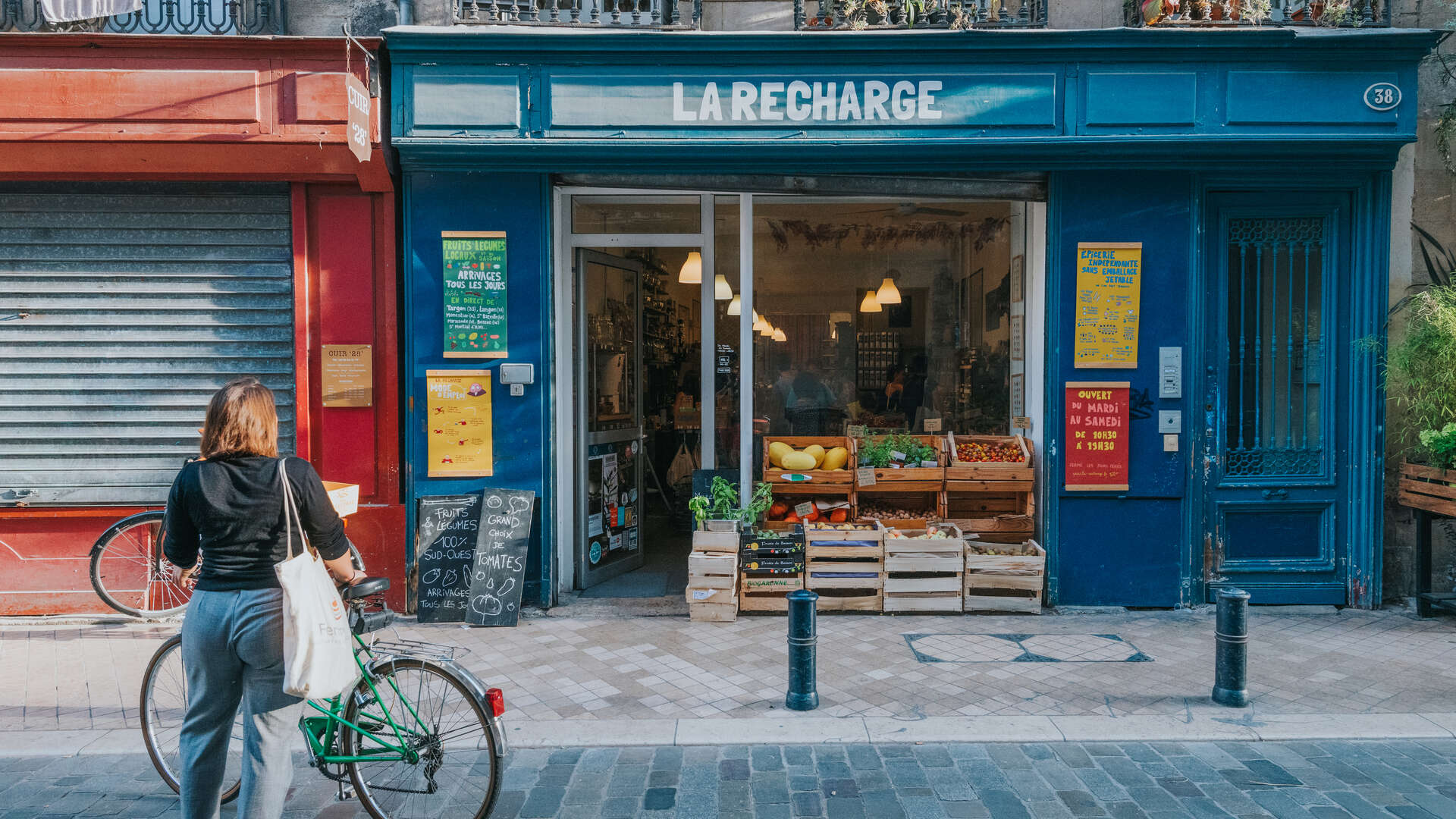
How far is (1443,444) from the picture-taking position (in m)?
6.26

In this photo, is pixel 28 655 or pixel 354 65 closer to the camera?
pixel 28 655

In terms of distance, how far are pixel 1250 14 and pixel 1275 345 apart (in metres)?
2.64

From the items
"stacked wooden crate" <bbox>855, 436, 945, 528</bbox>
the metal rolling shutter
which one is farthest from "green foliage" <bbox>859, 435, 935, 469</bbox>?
the metal rolling shutter

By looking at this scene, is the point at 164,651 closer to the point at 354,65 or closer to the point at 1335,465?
the point at 354,65

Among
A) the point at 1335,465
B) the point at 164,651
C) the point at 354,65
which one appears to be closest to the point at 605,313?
the point at 354,65

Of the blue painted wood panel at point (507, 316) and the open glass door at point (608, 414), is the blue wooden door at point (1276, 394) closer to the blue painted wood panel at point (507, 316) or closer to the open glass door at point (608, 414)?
the open glass door at point (608, 414)

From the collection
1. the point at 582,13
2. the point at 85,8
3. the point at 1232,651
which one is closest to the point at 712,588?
the point at 1232,651

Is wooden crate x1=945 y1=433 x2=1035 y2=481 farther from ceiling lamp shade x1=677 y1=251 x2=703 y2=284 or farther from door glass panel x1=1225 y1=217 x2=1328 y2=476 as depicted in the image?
ceiling lamp shade x1=677 y1=251 x2=703 y2=284

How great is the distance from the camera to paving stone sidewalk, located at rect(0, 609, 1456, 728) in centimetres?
490

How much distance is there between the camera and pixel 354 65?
21.2 feet

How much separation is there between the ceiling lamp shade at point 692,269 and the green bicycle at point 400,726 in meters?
4.63

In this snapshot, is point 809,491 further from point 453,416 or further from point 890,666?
point 453,416

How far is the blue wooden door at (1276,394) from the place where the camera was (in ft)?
22.9

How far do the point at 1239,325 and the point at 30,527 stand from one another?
993cm
